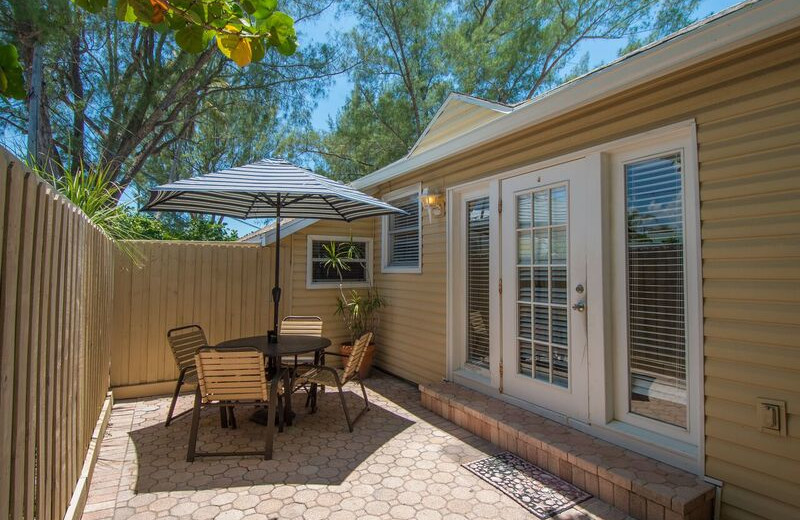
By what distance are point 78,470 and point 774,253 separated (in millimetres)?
3898

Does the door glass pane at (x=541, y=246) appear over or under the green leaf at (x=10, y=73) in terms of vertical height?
under

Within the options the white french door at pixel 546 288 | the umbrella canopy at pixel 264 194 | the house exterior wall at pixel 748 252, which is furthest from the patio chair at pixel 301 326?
the house exterior wall at pixel 748 252

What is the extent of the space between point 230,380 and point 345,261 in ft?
9.52

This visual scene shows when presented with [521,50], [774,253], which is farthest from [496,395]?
[521,50]

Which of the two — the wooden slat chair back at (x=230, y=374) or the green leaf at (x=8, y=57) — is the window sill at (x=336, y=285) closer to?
the wooden slat chair back at (x=230, y=374)

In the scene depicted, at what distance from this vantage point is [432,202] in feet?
15.0

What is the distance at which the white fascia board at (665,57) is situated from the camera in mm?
1990

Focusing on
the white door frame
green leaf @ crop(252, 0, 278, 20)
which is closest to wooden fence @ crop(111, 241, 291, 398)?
the white door frame

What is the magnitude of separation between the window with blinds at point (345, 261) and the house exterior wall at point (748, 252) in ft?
12.8

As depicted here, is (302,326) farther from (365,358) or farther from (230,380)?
(230,380)

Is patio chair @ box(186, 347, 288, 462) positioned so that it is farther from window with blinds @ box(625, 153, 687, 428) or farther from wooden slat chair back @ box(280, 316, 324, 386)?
window with blinds @ box(625, 153, 687, 428)

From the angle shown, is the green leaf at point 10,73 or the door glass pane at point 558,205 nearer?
the green leaf at point 10,73

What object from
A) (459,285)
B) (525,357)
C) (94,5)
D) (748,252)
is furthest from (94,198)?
(748,252)

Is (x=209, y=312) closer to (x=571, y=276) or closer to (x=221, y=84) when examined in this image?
(x=571, y=276)
